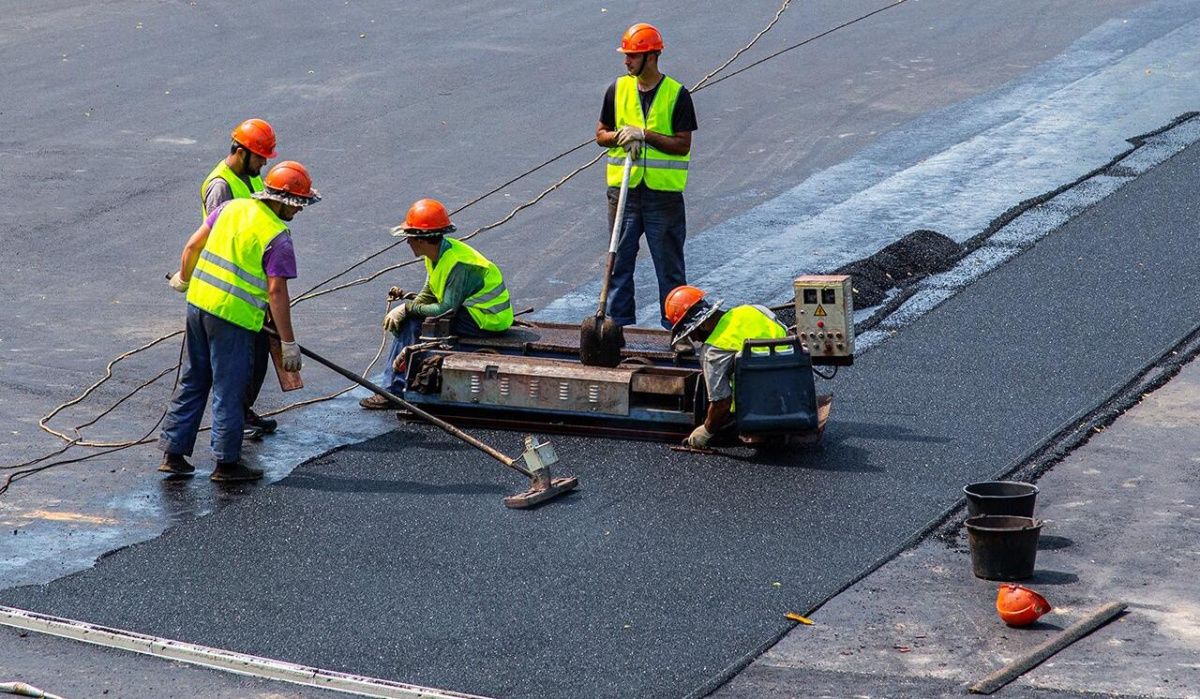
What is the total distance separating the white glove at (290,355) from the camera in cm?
838

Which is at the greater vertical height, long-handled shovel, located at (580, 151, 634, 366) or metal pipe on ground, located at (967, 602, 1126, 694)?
long-handled shovel, located at (580, 151, 634, 366)

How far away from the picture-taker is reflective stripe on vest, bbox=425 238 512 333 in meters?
9.37

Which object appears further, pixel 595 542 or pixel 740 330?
pixel 740 330

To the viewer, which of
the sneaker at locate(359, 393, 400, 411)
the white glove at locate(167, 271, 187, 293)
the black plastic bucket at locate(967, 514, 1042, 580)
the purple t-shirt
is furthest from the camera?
the sneaker at locate(359, 393, 400, 411)

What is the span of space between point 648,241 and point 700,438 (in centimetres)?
198

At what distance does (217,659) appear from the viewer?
6.50 meters

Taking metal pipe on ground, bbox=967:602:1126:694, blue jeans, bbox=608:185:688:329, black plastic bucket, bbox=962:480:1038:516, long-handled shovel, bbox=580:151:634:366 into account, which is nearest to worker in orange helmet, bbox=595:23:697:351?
blue jeans, bbox=608:185:688:329

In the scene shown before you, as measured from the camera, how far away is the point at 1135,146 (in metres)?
14.1

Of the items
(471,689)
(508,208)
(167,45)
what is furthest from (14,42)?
(471,689)

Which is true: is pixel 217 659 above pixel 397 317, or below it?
below

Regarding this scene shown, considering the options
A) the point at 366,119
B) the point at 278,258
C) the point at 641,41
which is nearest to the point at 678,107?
the point at 641,41

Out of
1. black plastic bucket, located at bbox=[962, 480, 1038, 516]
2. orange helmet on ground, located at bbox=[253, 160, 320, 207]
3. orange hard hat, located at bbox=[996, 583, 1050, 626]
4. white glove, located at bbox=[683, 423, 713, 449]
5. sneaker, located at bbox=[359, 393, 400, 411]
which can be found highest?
orange helmet on ground, located at bbox=[253, 160, 320, 207]

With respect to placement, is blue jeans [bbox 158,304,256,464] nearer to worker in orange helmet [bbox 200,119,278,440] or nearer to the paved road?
the paved road

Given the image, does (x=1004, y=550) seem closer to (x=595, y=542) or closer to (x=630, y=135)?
(x=595, y=542)
